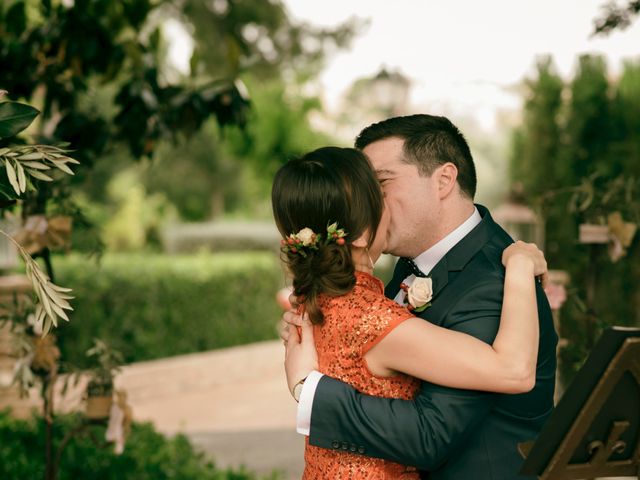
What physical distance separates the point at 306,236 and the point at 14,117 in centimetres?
80

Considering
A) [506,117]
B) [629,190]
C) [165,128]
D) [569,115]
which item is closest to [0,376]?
[165,128]

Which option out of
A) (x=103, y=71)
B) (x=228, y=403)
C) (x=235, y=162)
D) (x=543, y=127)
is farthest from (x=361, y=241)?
(x=235, y=162)

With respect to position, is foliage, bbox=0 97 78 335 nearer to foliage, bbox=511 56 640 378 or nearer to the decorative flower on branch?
the decorative flower on branch

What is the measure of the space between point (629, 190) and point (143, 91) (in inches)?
99.2

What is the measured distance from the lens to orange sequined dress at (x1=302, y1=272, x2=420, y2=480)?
2.18 meters

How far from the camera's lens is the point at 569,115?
894 centimetres

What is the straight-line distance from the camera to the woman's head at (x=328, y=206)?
2227 millimetres

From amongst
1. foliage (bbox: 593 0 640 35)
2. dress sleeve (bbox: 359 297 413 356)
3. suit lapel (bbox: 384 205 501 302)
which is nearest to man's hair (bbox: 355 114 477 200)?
suit lapel (bbox: 384 205 501 302)

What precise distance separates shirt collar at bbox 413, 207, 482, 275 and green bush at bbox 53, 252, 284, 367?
6.24 metres

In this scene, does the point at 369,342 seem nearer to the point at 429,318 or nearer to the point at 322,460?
the point at 429,318

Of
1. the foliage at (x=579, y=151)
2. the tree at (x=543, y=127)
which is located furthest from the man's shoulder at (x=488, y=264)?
the tree at (x=543, y=127)

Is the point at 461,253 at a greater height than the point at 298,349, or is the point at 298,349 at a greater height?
the point at 461,253

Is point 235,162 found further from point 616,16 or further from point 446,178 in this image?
point 446,178

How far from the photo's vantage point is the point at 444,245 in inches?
97.0
